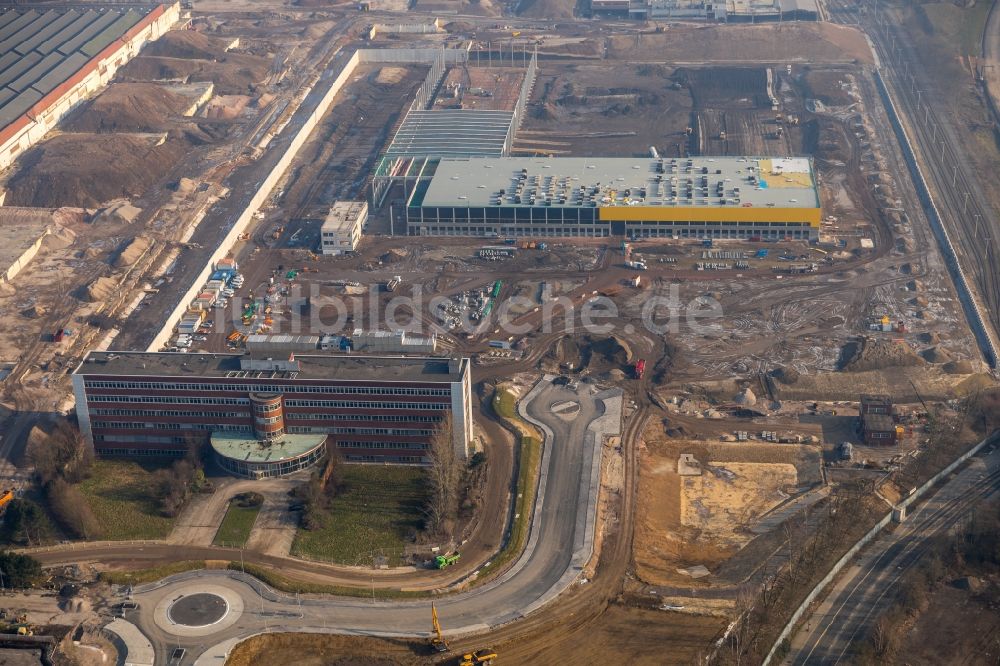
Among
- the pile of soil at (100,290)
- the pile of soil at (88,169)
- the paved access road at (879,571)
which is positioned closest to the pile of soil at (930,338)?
the paved access road at (879,571)

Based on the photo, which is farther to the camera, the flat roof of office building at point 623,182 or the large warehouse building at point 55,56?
the large warehouse building at point 55,56

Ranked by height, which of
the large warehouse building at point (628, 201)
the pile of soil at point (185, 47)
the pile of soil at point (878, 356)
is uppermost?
the pile of soil at point (878, 356)

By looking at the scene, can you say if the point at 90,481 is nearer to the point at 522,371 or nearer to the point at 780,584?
the point at 522,371

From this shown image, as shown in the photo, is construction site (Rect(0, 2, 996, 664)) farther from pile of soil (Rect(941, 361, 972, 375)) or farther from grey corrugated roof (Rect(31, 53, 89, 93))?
grey corrugated roof (Rect(31, 53, 89, 93))

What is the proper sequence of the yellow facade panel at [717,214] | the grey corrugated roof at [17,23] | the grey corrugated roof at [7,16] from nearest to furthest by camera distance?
the yellow facade panel at [717,214] < the grey corrugated roof at [17,23] < the grey corrugated roof at [7,16]

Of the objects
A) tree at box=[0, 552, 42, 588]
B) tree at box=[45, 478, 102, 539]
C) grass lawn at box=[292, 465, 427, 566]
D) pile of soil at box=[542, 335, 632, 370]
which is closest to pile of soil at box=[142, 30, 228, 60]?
pile of soil at box=[542, 335, 632, 370]

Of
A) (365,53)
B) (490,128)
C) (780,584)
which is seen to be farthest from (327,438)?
(365,53)

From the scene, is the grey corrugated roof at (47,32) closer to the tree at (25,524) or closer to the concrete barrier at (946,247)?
the tree at (25,524)
